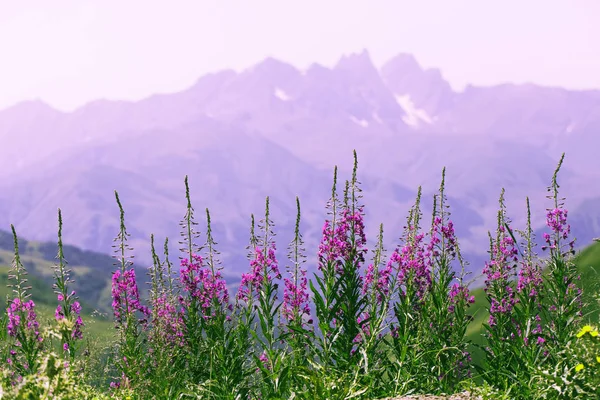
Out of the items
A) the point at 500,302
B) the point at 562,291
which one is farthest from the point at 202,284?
the point at 562,291

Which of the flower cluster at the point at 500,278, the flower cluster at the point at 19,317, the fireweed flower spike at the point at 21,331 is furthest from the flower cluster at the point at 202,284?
the flower cluster at the point at 500,278

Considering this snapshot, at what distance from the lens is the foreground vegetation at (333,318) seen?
9133 mm

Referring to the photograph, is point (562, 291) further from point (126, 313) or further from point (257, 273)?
point (126, 313)

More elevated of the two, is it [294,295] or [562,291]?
[562,291]

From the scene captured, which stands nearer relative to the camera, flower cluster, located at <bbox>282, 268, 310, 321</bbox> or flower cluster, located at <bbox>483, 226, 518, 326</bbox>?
flower cluster, located at <bbox>483, 226, 518, 326</bbox>

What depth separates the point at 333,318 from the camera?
31.3 feet

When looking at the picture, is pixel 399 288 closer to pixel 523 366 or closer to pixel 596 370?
pixel 523 366

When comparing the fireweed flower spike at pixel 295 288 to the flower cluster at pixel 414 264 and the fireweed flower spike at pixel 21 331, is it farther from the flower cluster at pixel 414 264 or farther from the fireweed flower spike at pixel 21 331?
the fireweed flower spike at pixel 21 331

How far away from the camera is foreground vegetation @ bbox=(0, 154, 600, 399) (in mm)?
9133

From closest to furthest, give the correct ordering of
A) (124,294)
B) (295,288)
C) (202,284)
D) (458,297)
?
1. (202,284)
2. (458,297)
3. (295,288)
4. (124,294)

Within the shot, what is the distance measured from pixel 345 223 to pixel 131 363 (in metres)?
3.80

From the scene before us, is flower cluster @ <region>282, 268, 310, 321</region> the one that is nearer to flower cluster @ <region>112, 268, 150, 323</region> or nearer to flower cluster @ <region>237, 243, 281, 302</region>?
flower cluster @ <region>237, 243, 281, 302</region>

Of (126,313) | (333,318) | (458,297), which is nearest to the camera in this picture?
(333,318)

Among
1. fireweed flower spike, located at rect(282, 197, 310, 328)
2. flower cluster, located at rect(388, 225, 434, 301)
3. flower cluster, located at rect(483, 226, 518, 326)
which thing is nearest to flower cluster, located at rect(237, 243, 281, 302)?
fireweed flower spike, located at rect(282, 197, 310, 328)
